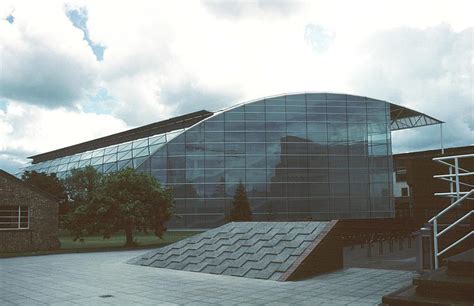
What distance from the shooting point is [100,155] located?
152 feet

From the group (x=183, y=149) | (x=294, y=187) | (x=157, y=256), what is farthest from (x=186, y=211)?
(x=157, y=256)

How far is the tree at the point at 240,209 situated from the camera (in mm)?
34844

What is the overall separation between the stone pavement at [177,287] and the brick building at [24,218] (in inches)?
363

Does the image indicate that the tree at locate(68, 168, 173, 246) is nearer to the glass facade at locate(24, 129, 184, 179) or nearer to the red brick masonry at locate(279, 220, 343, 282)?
the red brick masonry at locate(279, 220, 343, 282)

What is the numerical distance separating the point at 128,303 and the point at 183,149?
1219 inches

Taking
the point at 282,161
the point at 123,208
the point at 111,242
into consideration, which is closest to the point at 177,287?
the point at 123,208

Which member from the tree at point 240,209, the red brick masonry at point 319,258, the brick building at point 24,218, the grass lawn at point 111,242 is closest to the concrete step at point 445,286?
the red brick masonry at point 319,258

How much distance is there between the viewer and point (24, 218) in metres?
22.9

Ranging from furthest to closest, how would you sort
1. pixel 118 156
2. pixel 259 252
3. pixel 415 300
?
pixel 118 156
pixel 259 252
pixel 415 300

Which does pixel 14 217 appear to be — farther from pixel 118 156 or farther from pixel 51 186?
pixel 118 156

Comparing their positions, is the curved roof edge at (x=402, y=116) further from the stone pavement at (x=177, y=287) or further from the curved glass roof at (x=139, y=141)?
the stone pavement at (x=177, y=287)

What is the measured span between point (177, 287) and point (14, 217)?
54.1 ft

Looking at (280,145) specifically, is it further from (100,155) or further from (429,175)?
(429,175)

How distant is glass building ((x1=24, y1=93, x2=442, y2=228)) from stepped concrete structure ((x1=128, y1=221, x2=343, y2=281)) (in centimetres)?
2276
